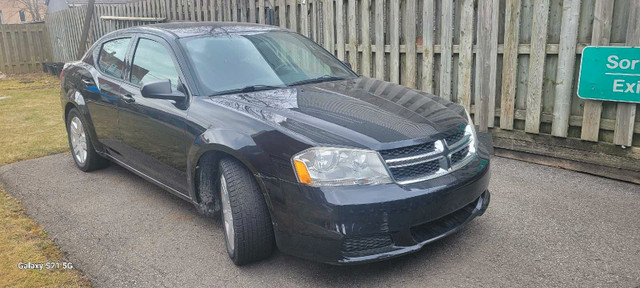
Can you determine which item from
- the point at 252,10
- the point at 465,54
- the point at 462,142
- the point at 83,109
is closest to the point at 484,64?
the point at 465,54

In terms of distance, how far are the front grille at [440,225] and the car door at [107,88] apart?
303cm

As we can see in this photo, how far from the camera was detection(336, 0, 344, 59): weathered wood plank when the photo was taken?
6.92 metres

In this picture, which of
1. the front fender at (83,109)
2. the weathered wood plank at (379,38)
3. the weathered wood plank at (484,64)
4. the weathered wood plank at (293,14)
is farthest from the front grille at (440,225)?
the weathered wood plank at (293,14)

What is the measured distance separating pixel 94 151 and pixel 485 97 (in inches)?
170

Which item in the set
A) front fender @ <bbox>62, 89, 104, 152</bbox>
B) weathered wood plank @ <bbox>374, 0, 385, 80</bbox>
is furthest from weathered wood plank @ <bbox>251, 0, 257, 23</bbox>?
front fender @ <bbox>62, 89, 104, 152</bbox>

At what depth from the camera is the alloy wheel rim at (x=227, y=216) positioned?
3.41m

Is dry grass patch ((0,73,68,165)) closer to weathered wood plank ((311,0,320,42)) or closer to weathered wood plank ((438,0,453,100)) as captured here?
weathered wood plank ((311,0,320,42))

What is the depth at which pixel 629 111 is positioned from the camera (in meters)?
4.51

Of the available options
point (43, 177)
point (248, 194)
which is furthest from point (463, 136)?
point (43, 177)

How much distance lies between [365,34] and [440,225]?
157 inches

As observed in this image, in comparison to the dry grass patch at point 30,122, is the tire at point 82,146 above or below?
above

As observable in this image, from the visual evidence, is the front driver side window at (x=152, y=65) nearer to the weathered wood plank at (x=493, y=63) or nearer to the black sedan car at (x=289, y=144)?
the black sedan car at (x=289, y=144)

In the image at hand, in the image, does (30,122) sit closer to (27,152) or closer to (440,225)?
(27,152)

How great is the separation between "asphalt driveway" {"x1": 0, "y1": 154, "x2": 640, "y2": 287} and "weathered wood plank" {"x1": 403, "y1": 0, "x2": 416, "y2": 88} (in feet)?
5.32
